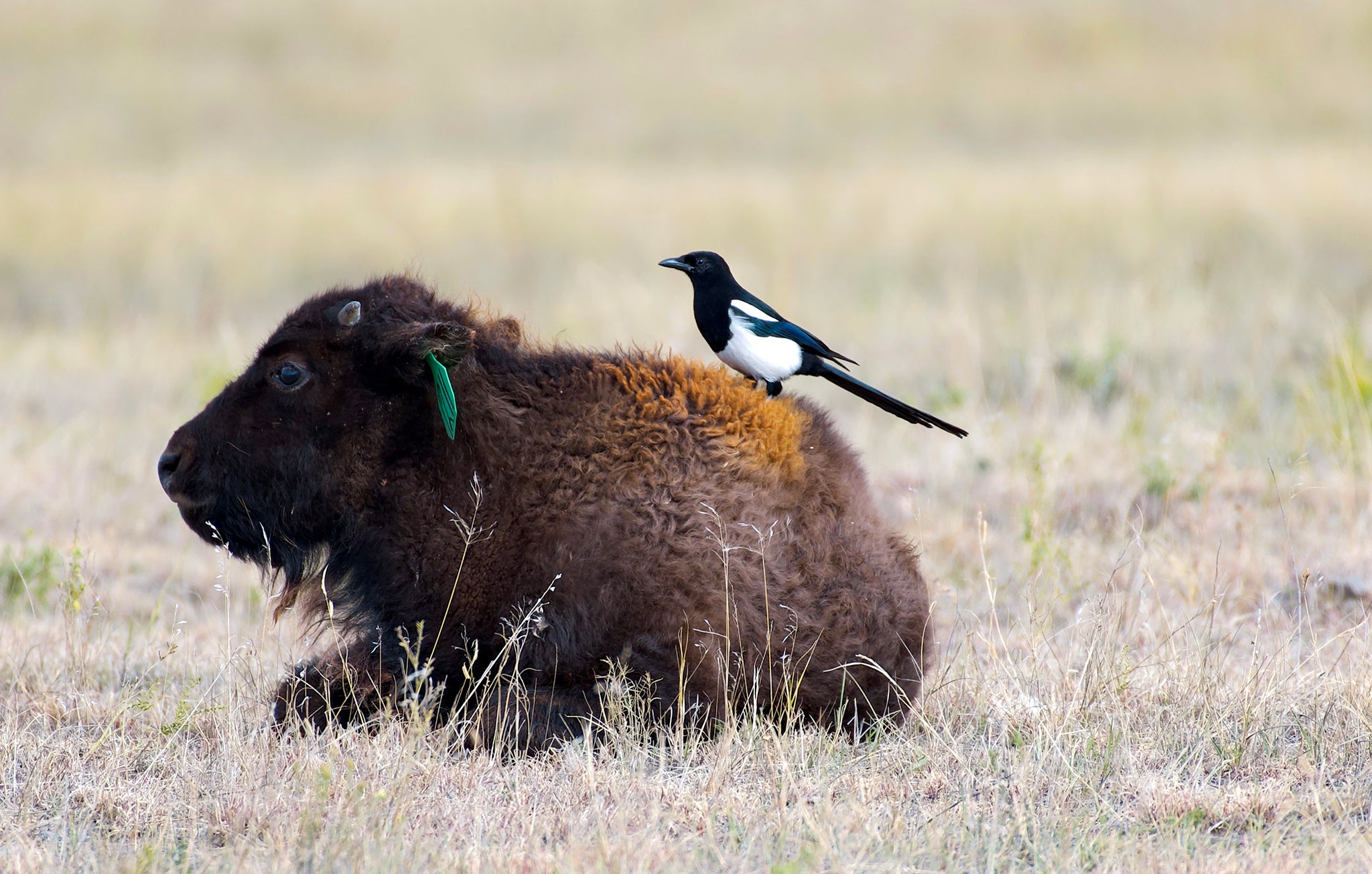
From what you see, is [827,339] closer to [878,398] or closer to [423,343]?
[878,398]

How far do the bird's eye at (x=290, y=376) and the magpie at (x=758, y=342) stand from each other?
1277mm

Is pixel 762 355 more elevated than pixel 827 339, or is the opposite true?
pixel 762 355

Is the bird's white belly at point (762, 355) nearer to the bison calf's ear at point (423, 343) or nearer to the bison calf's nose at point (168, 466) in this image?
the bison calf's ear at point (423, 343)

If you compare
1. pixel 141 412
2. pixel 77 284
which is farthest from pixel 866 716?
pixel 77 284

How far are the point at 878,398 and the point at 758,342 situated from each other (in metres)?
0.45

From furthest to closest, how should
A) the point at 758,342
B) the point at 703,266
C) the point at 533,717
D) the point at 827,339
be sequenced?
the point at 827,339, the point at 703,266, the point at 758,342, the point at 533,717

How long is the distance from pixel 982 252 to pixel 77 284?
13.0 m

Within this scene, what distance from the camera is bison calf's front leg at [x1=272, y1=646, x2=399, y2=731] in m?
4.55

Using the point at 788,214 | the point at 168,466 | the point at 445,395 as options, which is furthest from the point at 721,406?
the point at 788,214

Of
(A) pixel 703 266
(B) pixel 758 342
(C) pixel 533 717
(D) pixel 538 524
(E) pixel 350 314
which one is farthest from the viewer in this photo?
(A) pixel 703 266

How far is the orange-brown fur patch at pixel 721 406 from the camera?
15.0 ft

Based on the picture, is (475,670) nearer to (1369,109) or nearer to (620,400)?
(620,400)

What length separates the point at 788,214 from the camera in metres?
22.6

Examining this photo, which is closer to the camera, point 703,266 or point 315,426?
point 315,426
